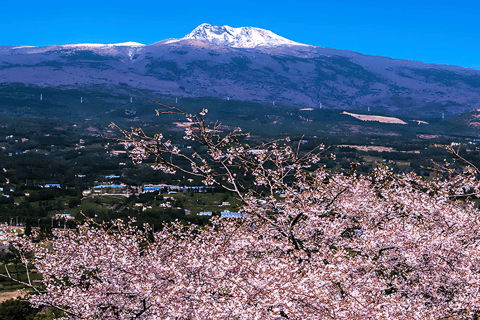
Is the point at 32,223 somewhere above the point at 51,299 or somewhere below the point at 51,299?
below

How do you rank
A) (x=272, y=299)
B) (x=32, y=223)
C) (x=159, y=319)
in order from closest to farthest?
(x=272, y=299)
(x=159, y=319)
(x=32, y=223)

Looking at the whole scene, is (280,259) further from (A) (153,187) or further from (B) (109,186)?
(B) (109,186)

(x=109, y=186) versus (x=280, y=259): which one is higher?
(x=280, y=259)

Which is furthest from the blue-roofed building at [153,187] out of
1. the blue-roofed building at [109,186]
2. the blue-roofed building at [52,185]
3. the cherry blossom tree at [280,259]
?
the cherry blossom tree at [280,259]

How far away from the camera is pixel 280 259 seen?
43.6 ft

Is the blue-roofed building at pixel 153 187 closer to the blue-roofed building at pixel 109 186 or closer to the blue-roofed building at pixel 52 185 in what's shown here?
the blue-roofed building at pixel 109 186

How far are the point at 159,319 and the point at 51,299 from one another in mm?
→ 7352

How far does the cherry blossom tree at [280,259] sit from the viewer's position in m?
12.1

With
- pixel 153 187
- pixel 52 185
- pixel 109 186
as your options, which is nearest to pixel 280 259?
pixel 153 187

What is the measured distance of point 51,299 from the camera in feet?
58.0

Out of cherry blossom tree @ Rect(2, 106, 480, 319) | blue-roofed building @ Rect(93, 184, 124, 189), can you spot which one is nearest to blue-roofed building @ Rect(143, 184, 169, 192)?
blue-roofed building @ Rect(93, 184, 124, 189)

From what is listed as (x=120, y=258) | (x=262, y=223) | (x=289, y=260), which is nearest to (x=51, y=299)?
(x=120, y=258)

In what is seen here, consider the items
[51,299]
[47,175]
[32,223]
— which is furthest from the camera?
[47,175]

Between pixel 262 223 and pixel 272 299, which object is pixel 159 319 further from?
pixel 262 223
